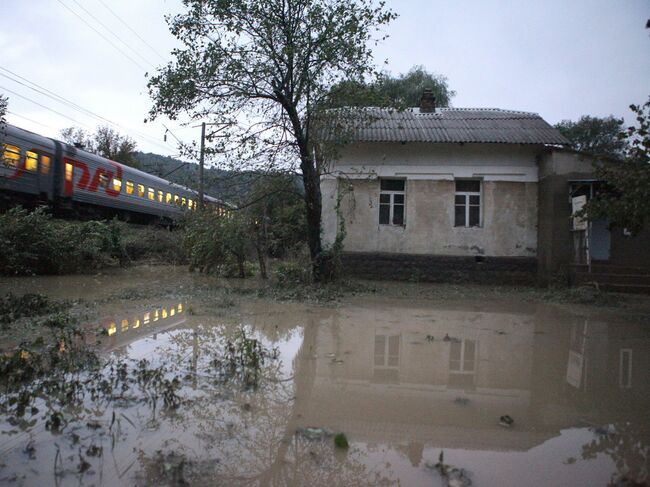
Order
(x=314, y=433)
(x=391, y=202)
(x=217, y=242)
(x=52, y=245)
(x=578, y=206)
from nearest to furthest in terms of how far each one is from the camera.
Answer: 1. (x=314, y=433)
2. (x=578, y=206)
3. (x=217, y=242)
4. (x=52, y=245)
5. (x=391, y=202)

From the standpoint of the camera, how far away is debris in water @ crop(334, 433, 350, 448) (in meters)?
2.81

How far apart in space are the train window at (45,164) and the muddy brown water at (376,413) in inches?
471

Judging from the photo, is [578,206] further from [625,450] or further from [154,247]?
[154,247]

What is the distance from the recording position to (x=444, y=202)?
14.1 metres

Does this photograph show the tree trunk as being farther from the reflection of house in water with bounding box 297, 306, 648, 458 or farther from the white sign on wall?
the white sign on wall

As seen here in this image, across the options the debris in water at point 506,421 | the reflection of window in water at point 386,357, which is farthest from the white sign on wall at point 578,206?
the debris in water at point 506,421

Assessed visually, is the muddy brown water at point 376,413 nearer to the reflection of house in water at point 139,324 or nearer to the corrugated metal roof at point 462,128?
→ the reflection of house in water at point 139,324

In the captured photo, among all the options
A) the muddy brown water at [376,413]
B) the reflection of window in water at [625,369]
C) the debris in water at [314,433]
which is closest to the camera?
the muddy brown water at [376,413]

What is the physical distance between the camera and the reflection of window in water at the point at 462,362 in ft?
14.2

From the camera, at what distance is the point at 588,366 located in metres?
4.88

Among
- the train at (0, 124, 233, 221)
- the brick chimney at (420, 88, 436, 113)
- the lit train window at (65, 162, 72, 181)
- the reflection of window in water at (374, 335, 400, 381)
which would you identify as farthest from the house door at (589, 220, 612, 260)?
the lit train window at (65, 162, 72, 181)

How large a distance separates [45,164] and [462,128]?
1429 cm

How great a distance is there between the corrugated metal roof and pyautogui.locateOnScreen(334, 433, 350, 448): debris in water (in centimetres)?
1071

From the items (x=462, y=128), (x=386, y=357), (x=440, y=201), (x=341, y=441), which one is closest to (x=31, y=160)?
(x=440, y=201)
